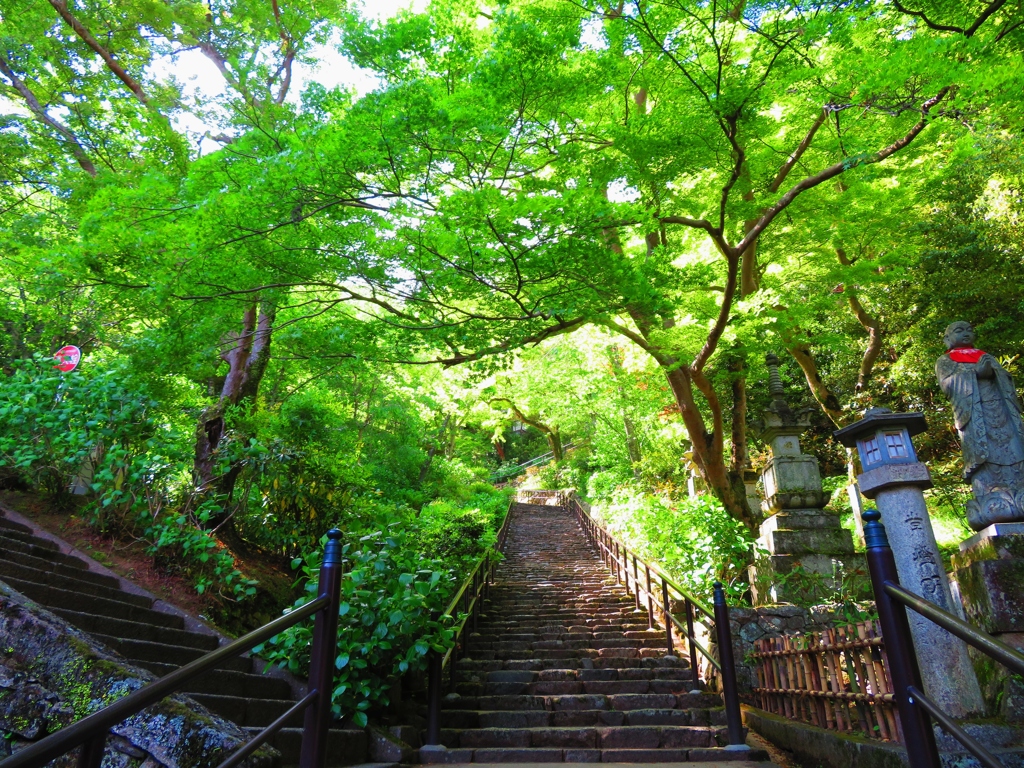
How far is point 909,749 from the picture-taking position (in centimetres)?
179

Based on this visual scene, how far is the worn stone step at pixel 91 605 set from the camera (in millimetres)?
4152

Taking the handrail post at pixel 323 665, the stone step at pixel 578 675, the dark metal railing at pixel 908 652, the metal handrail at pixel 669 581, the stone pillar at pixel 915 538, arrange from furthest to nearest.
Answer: the stone step at pixel 578 675
the metal handrail at pixel 669 581
the stone pillar at pixel 915 538
the handrail post at pixel 323 665
the dark metal railing at pixel 908 652

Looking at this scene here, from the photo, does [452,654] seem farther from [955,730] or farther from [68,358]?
[68,358]

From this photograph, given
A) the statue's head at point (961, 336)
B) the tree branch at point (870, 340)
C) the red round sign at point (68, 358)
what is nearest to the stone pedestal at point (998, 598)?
the statue's head at point (961, 336)

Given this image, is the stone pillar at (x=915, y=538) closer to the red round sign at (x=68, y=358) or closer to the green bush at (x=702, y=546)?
the green bush at (x=702, y=546)

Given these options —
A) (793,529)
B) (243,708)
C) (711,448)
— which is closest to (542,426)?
(711,448)

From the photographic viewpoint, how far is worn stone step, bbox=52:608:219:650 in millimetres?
4062

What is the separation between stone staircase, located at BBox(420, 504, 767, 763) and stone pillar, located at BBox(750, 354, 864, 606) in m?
1.75

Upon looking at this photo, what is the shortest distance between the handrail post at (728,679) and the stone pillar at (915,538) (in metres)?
1.37

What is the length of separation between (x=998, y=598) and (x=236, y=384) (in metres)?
9.54

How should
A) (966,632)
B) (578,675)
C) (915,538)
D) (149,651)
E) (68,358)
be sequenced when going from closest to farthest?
(966,632) < (149,651) < (915,538) < (578,675) < (68,358)

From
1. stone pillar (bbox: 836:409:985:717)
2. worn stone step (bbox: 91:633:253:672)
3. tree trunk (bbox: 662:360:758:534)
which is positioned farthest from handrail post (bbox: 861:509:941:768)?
tree trunk (bbox: 662:360:758:534)

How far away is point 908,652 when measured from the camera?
6.14ft

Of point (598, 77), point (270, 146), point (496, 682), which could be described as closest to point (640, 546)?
point (496, 682)
